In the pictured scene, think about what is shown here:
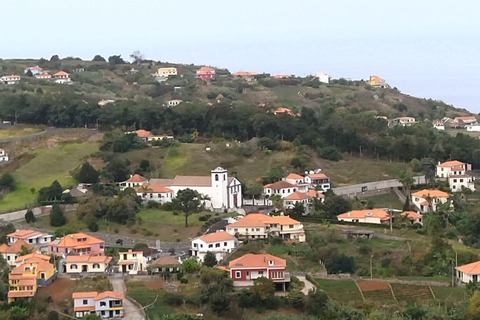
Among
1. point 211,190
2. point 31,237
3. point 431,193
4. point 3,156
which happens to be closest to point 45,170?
point 3,156

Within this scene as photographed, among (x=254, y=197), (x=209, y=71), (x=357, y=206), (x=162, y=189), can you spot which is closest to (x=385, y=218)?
(x=357, y=206)

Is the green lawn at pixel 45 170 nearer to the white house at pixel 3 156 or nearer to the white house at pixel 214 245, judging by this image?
the white house at pixel 3 156

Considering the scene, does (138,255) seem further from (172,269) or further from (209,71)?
(209,71)

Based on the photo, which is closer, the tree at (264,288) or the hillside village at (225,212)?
the tree at (264,288)

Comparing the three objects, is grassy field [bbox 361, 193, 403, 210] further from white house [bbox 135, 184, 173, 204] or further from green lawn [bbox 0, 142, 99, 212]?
green lawn [bbox 0, 142, 99, 212]

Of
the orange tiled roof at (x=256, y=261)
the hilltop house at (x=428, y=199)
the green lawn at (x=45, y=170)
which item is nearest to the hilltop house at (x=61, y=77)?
the green lawn at (x=45, y=170)
